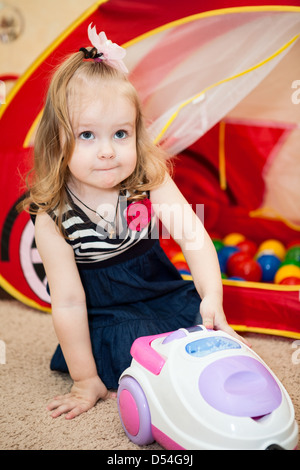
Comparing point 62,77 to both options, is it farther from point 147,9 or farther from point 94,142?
point 147,9

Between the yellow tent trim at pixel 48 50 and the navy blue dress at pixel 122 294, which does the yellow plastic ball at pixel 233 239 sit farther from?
the yellow tent trim at pixel 48 50

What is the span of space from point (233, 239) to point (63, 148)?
864 mm

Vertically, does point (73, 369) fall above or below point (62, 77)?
below

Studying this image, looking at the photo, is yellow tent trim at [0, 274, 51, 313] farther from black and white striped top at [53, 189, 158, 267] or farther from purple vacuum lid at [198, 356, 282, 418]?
purple vacuum lid at [198, 356, 282, 418]

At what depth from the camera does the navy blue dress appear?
3.02 feet

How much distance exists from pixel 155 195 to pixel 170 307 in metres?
0.23

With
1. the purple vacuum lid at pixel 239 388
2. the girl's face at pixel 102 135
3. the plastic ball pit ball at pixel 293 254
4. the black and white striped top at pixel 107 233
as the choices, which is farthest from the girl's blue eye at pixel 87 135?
the plastic ball pit ball at pixel 293 254

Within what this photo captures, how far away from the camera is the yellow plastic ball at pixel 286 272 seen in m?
1.31

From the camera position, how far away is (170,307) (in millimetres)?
1007

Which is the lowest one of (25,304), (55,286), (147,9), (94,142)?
(25,304)

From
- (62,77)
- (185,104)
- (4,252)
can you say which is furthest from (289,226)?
(62,77)

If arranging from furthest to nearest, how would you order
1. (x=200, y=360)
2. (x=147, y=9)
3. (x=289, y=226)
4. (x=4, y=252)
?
(x=289, y=226) < (x=4, y=252) < (x=147, y=9) < (x=200, y=360)

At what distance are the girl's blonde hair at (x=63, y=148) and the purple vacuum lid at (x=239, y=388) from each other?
39 centimetres

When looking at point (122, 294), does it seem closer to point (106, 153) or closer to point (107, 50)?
point (106, 153)
